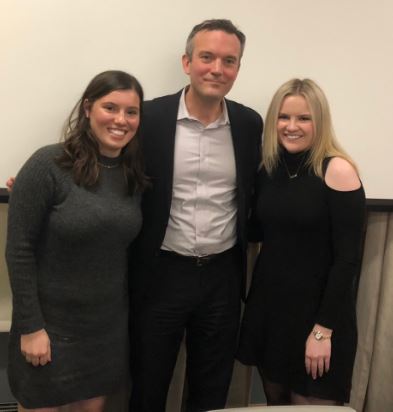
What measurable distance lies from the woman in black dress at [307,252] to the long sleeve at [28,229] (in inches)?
28.3

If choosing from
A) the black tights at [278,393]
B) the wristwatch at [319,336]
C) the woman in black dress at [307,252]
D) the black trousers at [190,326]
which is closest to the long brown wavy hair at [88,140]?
the black trousers at [190,326]

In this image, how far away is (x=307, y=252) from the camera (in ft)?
4.57

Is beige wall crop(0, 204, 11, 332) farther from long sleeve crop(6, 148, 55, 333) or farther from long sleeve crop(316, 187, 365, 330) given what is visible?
long sleeve crop(316, 187, 365, 330)

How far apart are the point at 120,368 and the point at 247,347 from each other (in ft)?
1.50

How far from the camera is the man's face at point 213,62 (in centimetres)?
138

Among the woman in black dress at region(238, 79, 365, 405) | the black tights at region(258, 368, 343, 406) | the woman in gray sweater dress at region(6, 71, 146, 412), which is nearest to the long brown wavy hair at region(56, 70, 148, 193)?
the woman in gray sweater dress at region(6, 71, 146, 412)

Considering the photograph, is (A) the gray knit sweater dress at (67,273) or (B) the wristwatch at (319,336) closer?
(A) the gray knit sweater dress at (67,273)

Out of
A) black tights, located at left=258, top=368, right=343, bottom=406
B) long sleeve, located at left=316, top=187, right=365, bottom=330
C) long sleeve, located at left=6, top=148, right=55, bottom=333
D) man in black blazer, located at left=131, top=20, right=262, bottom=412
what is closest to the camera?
long sleeve, located at left=6, top=148, right=55, bottom=333

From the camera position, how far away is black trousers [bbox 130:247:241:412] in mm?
1478

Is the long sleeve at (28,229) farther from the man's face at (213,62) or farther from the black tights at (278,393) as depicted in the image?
the black tights at (278,393)

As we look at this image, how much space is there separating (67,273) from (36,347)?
0.23 m

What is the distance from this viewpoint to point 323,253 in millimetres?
1393

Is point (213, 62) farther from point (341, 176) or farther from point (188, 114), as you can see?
point (341, 176)

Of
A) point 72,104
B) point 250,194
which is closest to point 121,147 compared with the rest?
point 72,104
